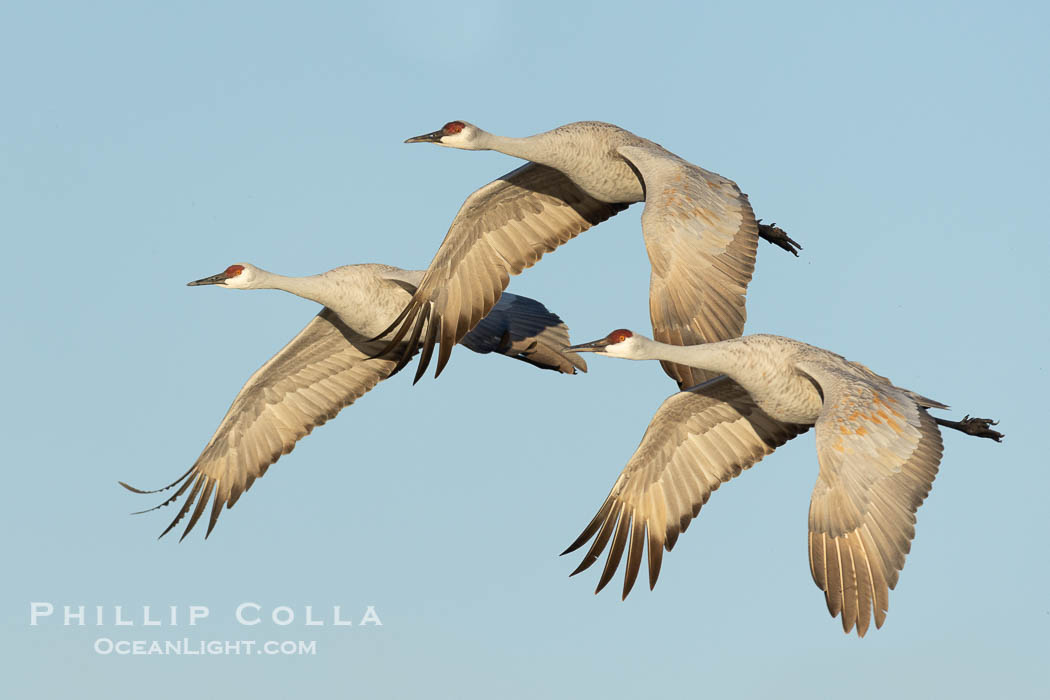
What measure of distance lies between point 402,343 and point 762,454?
129 inches

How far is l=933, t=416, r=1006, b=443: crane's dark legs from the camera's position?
1395 cm

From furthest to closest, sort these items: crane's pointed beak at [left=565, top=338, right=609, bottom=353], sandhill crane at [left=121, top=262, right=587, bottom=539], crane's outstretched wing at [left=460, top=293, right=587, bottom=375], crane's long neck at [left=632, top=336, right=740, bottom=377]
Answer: crane's outstretched wing at [left=460, top=293, right=587, bottom=375] < sandhill crane at [left=121, top=262, right=587, bottom=539] < crane's pointed beak at [left=565, top=338, right=609, bottom=353] < crane's long neck at [left=632, top=336, right=740, bottom=377]

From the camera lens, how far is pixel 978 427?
13.9 meters

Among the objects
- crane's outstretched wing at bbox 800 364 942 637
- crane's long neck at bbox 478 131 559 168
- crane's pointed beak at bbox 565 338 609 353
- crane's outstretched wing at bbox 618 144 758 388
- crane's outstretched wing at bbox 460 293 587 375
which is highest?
crane's long neck at bbox 478 131 559 168

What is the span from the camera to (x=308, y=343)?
51.5ft

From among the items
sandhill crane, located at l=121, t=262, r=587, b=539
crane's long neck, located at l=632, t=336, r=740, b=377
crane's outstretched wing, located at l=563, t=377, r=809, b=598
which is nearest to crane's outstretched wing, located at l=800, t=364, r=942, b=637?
crane's long neck, located at l=632, t=336, r=740, b=377

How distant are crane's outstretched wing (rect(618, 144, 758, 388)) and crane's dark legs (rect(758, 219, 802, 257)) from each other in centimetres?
128

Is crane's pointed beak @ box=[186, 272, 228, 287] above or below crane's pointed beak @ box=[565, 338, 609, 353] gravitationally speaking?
above

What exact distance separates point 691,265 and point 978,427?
2.51 m

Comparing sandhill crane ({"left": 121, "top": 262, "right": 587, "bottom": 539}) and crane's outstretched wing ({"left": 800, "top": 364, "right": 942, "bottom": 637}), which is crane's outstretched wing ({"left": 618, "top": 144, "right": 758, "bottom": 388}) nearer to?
sandhill crane ({"left": 121, "top": 262, "right": 587, "bottom": 539})

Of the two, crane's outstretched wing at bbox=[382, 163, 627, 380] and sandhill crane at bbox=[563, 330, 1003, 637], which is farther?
crane's outstretched wing at bbox=[382, 163, 627, 380]

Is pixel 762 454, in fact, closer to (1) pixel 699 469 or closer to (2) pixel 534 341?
(1) pixel 699 469

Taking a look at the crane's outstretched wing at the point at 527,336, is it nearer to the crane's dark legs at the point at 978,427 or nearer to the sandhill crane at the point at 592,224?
the sandhill crane at the point at 592,224

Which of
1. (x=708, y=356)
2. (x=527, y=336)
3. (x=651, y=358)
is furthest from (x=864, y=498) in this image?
(x=527, y=336)
